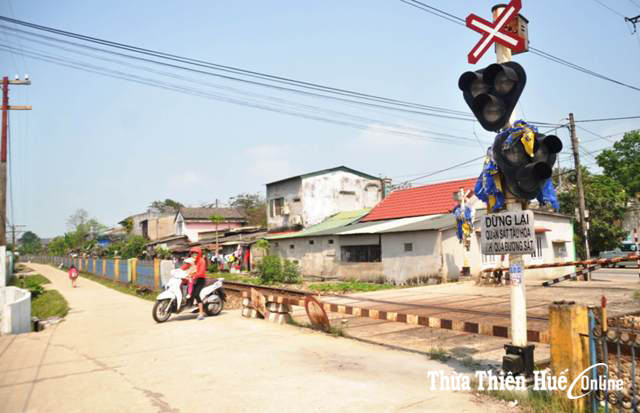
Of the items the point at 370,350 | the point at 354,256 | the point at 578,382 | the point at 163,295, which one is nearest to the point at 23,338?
the point at 163,295

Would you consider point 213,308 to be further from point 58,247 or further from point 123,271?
point 58,247

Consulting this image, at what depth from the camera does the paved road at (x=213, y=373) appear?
5.02 meters

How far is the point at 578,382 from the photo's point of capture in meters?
4.41

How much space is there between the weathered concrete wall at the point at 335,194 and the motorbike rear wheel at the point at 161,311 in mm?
23580

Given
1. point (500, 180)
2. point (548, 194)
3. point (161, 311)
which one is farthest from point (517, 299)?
point (161, 311)

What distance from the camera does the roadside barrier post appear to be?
4.43 m

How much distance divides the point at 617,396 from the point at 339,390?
9.35 feet

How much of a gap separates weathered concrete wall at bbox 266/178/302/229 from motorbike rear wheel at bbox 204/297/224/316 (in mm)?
22841

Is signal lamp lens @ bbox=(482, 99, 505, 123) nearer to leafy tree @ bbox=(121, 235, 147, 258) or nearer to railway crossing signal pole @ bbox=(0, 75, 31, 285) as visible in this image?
railway crossing signal pole @ bbox=(0, 75, 31, 285)

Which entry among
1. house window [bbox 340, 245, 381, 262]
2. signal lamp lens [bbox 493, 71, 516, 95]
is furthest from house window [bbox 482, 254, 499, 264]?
signal lamp lens [bbox 493, 71, 516, 95]

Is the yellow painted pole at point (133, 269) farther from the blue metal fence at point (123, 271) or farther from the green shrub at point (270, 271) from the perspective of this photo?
the green shrub at point (270, 271)

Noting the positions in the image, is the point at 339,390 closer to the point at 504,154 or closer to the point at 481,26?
the point at 504,154

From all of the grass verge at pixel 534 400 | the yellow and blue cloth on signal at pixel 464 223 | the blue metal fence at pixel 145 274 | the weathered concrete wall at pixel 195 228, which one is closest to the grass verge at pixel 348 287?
the yellow and blue cloth on signal at pixel 464 223

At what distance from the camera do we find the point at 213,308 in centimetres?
1181
